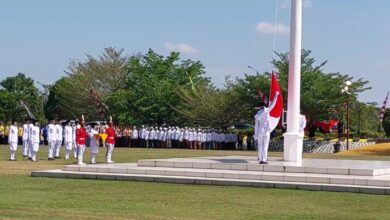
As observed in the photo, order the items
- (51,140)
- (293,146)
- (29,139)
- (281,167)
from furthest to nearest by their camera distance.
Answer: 1. (51,140)
2. (29,139)
3. (293,146)
4. (281,167)

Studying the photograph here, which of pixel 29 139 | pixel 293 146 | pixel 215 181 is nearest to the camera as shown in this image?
pixel 215 181

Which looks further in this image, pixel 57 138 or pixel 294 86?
pixel 57 138

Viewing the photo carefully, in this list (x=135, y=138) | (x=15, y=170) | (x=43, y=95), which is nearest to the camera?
(x=15, y=170)

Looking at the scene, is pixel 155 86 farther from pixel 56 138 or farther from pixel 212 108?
pixel 56 138

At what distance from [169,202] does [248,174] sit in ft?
15.4

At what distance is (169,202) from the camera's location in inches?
515

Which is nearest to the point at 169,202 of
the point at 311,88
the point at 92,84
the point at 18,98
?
the point at 311,88

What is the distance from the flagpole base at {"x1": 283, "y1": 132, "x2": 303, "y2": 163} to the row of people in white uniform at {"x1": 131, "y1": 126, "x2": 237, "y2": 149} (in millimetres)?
24825

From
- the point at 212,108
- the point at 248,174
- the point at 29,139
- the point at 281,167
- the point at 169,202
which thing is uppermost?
the point at 212,108

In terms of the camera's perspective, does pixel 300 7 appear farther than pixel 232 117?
No

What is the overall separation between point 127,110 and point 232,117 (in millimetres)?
10628

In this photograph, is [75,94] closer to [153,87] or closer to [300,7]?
[153,87]

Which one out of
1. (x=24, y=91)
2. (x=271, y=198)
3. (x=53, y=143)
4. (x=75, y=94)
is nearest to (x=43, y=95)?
(x=24, y=91)

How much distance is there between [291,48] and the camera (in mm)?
20203
